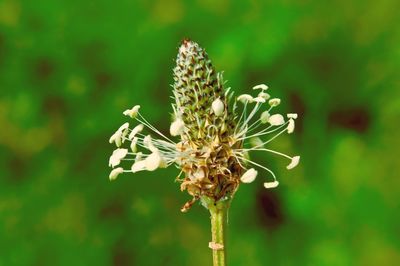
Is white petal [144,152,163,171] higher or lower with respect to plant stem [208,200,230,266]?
higher

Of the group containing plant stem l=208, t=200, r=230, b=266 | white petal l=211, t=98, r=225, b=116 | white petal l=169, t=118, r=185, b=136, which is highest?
white petal l=211, t=98, r=225, b=116

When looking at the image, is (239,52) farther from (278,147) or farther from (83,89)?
(83,89)

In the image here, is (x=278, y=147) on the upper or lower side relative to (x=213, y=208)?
upper

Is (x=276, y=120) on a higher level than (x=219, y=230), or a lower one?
higher

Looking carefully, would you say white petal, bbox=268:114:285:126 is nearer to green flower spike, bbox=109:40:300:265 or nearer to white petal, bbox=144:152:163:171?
green flower spike, bbox=109:40:300:265

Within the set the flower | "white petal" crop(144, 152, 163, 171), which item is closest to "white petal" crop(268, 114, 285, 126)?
the flower

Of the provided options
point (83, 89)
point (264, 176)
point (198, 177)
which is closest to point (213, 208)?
point (198, 177)
